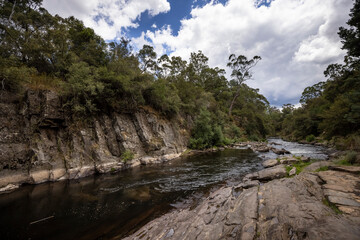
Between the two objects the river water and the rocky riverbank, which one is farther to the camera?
the river water

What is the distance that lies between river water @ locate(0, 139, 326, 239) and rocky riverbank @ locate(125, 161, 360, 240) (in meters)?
1.17

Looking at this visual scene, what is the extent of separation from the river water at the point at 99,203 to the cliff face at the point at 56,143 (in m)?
1.15

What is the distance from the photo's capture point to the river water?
16.9ft

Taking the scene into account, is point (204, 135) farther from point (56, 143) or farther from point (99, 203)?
point (56, 143)

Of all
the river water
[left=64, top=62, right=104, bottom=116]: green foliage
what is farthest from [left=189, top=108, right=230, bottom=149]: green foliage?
[left=64, top=62, right=104, bottom=116]: green foliage

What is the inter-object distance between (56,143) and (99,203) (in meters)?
7.94

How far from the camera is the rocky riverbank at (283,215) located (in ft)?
9.52

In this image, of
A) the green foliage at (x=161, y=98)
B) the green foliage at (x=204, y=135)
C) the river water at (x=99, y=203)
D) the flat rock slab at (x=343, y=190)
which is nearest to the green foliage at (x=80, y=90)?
the river water at (x=99, y=203)

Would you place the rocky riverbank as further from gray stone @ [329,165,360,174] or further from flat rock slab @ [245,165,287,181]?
flat rock slab @ [245,165,287,181]

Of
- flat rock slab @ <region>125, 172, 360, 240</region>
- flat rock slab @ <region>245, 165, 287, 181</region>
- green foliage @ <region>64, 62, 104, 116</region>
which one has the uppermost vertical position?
green foliage @ <region>64, 62, 104, 116</region>

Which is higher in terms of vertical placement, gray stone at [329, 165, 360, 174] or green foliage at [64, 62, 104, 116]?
green foliage at [64, 62, 104, 116]

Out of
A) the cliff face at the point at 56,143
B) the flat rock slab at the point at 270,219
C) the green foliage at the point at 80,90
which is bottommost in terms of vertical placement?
the flat rock slab at the point at 270,219

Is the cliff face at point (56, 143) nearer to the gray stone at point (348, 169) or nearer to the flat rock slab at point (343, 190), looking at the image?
Result: the flat rock slab at point (343, 190)

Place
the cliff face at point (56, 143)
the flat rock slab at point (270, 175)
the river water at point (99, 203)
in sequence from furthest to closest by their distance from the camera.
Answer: the cliff face at point (56, 143), the flat rock slab at point (270, 175), the river water at point (99, 203)
